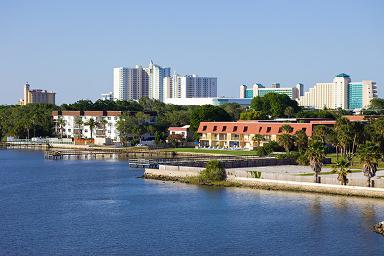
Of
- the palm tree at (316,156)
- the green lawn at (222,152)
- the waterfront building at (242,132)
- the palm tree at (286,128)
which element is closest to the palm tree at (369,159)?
the palm tree at (316,156)

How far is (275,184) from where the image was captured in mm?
57344

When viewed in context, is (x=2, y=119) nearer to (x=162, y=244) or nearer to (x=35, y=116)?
(x=35, y=116)

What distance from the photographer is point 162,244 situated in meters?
38.7

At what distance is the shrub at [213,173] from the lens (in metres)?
60.7

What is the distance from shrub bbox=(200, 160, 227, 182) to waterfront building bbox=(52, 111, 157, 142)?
56.8 m

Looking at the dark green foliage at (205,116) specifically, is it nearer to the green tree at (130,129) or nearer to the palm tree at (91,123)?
the green tree at (130,129)

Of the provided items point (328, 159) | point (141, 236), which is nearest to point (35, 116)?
point (328, 159)

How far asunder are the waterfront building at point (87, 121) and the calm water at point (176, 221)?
5512cm

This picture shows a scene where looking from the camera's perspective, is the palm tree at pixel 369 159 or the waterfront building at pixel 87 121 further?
the waterfront building at pixel 87 121

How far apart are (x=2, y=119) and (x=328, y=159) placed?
77.5 metres

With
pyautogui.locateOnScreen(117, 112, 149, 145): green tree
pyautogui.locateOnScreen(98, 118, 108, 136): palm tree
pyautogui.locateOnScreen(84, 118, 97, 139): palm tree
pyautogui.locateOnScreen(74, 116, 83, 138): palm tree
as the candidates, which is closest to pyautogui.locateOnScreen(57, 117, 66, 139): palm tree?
pyautogui.locateOnScreen(74, 116, 83, 138): palm tree

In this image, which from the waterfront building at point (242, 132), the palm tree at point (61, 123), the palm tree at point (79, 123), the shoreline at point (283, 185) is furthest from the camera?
the palm tree at point (61, 123)

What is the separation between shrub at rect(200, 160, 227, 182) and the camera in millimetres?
60737

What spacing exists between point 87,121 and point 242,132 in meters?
35.1
